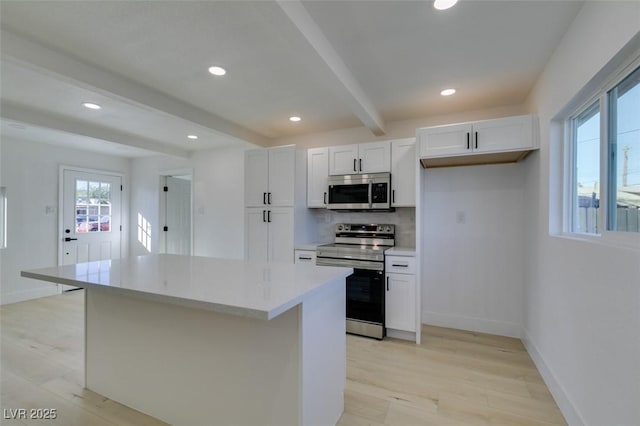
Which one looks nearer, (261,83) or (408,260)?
(261,83)

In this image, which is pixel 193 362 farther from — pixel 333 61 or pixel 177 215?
pixel 177 215

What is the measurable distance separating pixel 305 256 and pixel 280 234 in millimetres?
469

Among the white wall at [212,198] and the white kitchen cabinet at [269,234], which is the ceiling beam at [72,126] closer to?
the white wall at [212,198]

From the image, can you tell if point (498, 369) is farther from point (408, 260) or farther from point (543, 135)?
point (543, 135)

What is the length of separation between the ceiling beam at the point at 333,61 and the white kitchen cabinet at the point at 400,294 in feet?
5.16

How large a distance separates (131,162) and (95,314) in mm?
4768

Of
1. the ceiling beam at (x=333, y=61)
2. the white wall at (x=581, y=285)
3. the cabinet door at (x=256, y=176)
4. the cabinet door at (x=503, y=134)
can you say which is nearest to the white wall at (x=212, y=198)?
the cabinet door at (x=256, y=176)

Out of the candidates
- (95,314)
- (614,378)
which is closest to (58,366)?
(95,314)

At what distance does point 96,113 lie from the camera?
3.39m

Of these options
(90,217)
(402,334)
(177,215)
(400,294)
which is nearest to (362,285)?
(400,294)

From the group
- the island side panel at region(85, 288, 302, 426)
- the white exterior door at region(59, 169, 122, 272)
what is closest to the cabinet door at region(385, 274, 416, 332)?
the island side panel at region(85, 288, 302, 426)

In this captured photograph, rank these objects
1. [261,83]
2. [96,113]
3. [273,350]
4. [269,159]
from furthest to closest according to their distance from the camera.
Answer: [269,159] → [96,113] → [261,83] → [273,350]

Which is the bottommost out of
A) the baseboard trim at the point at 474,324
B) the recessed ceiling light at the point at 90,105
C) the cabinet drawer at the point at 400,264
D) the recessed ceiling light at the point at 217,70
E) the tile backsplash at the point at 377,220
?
the baseboard trim at the point at 474,324

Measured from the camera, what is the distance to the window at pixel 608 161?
4.47ft
